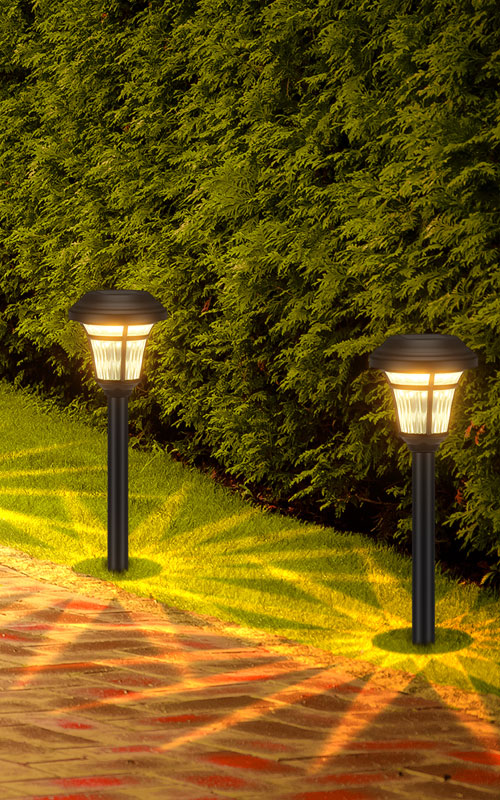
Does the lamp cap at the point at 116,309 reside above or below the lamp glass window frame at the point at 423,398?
above

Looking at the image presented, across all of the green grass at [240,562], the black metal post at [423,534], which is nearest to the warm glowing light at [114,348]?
the green grass at [240,562]

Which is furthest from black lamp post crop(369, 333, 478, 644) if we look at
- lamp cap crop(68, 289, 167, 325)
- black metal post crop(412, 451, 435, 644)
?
lamp cap crop(68, 289, 167, 325)

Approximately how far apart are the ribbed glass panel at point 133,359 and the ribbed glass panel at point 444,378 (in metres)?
1.92

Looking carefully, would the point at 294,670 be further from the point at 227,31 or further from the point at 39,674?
the point at 227,31

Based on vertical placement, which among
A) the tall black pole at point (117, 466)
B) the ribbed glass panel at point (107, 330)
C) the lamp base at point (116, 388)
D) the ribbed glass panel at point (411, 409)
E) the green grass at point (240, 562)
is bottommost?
the green grass at point (240, 562)

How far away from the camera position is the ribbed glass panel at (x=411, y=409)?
6113 millimetres

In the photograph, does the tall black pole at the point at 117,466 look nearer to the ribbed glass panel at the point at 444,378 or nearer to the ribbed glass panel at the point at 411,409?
the ribbed glass panel at the point at 411,409

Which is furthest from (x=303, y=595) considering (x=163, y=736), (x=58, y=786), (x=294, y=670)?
(x=58, y=786)

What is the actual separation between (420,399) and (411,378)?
0.11 meters

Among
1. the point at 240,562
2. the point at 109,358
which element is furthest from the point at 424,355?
the point at 240,562

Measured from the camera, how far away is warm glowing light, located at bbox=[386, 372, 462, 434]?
607cm

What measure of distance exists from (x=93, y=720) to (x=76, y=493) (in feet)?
14.2

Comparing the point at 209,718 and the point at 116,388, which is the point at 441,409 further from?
the point at 116,388

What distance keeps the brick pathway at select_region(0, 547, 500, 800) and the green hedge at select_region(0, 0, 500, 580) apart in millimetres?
1576
